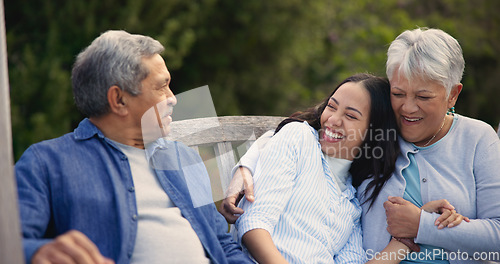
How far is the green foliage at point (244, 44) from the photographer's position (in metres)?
4.43

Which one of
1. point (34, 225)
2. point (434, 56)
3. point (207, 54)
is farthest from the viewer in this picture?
point (207, 54)

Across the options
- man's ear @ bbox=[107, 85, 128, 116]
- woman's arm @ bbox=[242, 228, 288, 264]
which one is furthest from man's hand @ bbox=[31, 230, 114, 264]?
woman's arm @ bbox=[242, 228, 288, 264]

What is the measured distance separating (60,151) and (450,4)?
5.96m

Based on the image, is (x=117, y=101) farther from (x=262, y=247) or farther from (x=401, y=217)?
(x=401, y=217)

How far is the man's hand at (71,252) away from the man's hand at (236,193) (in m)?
0.87

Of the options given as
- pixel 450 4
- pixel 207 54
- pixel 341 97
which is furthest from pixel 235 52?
pixel 341 97

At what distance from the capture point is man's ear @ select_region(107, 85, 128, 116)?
6.54ft

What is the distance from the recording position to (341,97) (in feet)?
8.16

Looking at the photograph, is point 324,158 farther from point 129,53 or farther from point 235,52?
point 235,52

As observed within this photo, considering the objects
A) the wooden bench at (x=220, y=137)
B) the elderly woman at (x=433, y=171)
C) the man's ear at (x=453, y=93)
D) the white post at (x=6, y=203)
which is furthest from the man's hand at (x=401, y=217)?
the white post at (x=6, y=203)

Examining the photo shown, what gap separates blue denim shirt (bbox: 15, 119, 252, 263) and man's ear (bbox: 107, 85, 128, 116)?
110 millimetres

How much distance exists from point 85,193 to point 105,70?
445mm

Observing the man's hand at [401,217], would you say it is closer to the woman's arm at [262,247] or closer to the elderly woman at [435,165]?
the elderly woman at [435,165]

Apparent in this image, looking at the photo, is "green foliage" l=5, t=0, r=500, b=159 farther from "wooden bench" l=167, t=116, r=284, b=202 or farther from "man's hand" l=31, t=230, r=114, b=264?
"man's hand" l=31, t=230, r=114, b=264
